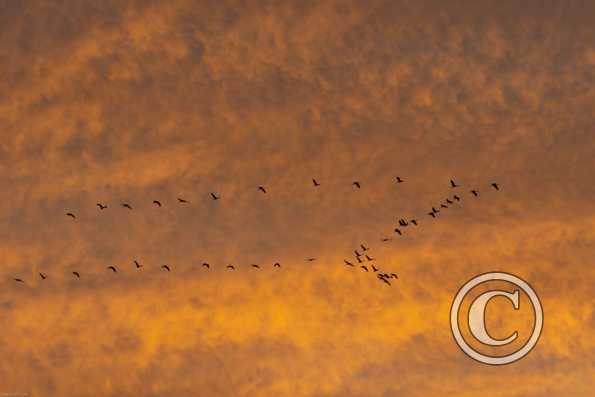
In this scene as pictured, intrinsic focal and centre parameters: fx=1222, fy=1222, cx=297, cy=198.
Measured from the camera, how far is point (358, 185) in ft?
327

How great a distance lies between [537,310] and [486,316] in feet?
27.7

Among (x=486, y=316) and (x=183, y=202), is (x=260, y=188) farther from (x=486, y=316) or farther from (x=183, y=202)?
(x=486, y=316)

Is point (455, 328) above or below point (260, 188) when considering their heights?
below

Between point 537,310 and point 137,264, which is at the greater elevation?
point 137,264

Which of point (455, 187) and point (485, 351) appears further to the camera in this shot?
point (485, 351)

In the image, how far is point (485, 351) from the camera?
107 m

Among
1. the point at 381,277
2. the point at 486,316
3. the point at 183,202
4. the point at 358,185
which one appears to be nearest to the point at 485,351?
the point at 486,316

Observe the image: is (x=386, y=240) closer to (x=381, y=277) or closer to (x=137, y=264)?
(x=381, y=277)

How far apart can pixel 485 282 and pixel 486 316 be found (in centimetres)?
900

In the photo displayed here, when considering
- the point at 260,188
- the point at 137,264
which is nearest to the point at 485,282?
the point at 260,188

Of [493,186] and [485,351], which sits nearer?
[493,186]

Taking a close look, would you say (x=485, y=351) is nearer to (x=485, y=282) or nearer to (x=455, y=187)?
(x=485, y=282)

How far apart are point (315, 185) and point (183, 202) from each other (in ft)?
36.1

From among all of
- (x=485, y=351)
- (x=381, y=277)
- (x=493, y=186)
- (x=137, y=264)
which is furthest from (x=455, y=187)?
(x=137, y=264)
